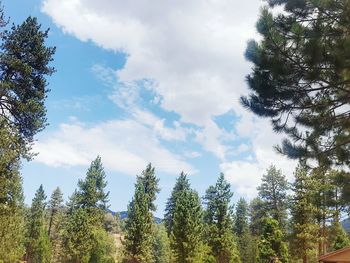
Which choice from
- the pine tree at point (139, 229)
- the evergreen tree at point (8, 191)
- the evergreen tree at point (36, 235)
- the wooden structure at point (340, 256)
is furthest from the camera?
the evergreen tree at point (36, 235)

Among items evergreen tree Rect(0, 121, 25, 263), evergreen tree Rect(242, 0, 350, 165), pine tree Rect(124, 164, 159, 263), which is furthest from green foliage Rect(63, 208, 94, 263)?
evergreen tree Rect(242, 0, 350, 165)

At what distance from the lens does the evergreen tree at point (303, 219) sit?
40.9m

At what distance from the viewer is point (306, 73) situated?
39.6 feet

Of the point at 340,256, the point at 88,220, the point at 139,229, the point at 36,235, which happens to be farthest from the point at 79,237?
the point at 340,256

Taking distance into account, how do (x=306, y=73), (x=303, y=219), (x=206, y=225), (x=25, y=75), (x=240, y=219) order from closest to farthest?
1. (x=306, y=73)
2. (x=25, y=75)
3. (x=303, y=219)
4. (x=206, y=225)
5. (x=240, y=219)

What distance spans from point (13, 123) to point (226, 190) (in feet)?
108

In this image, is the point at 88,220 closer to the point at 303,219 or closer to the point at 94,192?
the point at 94,192

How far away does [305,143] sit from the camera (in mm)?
13344

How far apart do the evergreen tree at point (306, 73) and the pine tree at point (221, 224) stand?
117ft

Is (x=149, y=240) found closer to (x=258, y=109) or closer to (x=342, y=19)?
(x=258, y=109)

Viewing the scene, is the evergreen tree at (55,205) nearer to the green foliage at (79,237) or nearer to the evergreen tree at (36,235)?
the evergreen tree at (36,235)

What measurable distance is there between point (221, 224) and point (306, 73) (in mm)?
38372

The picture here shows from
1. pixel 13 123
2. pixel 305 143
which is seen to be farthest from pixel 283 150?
pixel 13 123

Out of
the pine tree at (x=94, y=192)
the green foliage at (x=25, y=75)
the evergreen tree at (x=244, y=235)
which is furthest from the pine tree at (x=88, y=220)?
the green foliage at (x=25, y=75)
